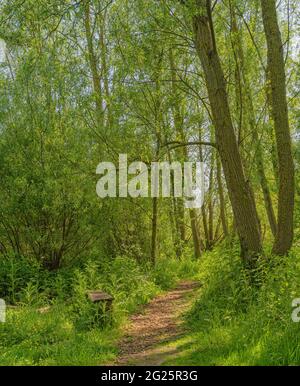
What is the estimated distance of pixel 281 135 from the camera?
25.2 feet

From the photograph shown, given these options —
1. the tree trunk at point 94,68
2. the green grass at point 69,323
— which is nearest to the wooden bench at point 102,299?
the green grass at point 69,323

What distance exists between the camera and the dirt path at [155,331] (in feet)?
17.9

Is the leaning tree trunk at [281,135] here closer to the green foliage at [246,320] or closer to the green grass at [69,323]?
the green foliage at [246,320]

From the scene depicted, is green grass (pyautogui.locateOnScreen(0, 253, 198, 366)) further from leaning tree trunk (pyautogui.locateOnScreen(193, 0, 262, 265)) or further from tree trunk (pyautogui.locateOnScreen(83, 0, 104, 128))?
tree trunk (pyautogui.locateOnScreen(83, 0, 104, 128))

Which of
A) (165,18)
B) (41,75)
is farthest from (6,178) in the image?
(165,18)

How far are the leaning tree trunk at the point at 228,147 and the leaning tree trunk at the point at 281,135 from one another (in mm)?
448

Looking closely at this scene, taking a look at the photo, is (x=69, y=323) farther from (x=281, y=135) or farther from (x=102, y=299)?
(x=281, y=135)

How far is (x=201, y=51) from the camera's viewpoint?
7793 millimetres

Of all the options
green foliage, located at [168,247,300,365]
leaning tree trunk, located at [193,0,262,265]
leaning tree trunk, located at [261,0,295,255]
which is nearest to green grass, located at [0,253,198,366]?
green foliage, located at [168,247,300,365]

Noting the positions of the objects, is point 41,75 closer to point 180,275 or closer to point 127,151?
point 127,151

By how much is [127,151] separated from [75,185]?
2.12 m

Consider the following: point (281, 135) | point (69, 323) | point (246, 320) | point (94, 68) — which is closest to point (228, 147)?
point (281, 135)

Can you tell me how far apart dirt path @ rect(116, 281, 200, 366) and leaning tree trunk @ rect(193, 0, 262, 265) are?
1777 mm

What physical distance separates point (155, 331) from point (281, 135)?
394cm
